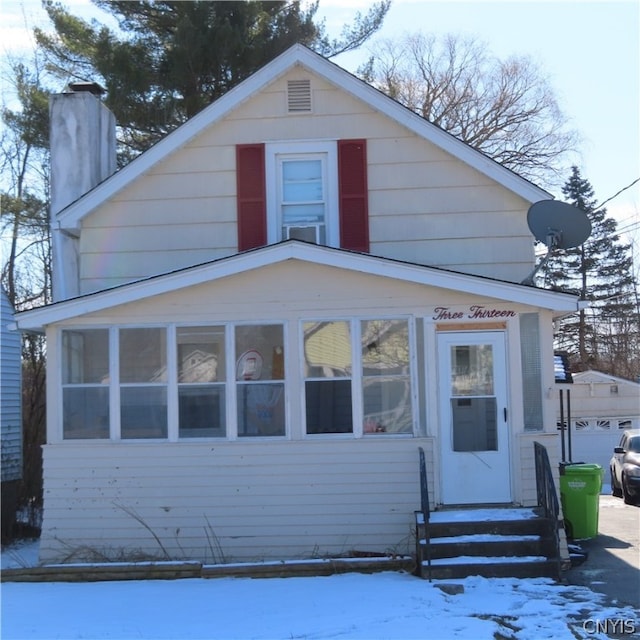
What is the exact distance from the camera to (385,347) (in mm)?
10102

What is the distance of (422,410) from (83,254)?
5.32m

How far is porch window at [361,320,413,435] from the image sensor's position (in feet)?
32.9

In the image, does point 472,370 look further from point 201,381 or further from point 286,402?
point 201,381

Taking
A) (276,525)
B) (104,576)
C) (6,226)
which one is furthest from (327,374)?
(6,226)

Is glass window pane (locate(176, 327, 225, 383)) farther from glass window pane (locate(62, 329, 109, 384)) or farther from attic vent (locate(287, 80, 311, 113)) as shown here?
attic vent (locate(287, 80, 311, 113))

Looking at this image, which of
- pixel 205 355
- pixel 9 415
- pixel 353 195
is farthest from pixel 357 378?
pixel 9 415

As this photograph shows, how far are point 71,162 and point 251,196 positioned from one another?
9.79ft

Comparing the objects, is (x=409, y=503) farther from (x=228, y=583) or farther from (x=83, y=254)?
(x=83, y=254)

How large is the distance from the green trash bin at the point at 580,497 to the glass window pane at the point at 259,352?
4227mm

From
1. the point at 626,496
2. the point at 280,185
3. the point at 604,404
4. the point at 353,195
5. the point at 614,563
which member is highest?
the point at 280,185

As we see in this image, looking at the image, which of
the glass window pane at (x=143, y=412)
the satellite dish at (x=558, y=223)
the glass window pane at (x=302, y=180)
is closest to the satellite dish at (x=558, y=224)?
the satellite dish at (x=558, y=223)

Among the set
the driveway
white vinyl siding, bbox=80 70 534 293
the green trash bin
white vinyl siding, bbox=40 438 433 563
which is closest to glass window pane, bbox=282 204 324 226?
white vinyl siding, bbox=80 70 534 293

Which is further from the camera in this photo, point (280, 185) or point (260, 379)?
point (280, 185)

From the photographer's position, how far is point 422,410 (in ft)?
32.8
